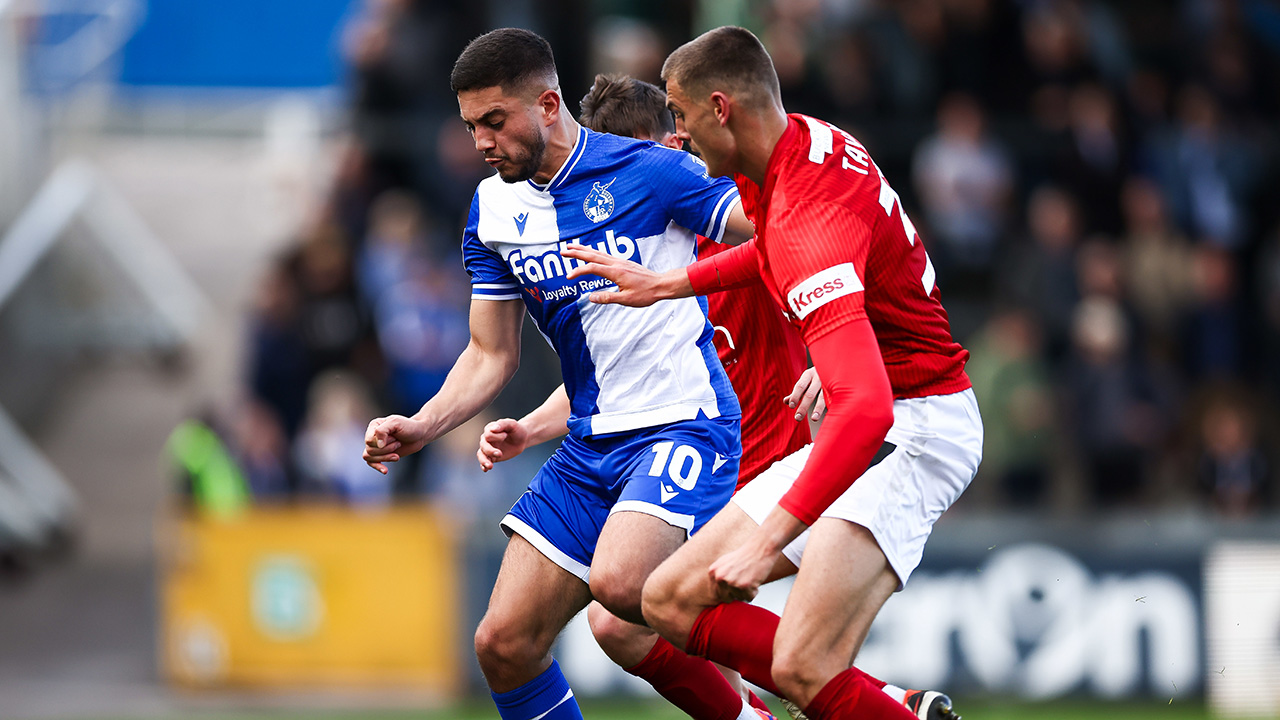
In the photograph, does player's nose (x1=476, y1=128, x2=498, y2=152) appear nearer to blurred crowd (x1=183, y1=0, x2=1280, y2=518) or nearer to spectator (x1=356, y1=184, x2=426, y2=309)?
blurred crowd (x1=183, y1=0, x2=1280, y2=518)

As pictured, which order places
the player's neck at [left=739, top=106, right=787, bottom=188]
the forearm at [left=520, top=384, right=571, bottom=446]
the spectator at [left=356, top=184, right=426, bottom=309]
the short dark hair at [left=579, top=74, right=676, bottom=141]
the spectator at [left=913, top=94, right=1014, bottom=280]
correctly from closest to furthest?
the player's neck at [left=739, top=106, right=787, bottom=188], the forearm at [left=520, top=384, right=571, bottom=446], the short dark hair at [left=579, top=74, right=676, bottom=141], the spectator at [left=356, top=184, right=426, bottom=309], the spectator at [left=913, top=94, right=1014, bottom=280]

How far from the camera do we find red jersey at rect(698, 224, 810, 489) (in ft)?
19.2

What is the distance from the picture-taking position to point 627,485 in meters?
5.30

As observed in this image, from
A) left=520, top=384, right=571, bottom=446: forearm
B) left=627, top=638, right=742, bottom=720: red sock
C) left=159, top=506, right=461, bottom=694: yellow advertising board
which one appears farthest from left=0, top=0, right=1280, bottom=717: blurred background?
left=627, top=638, right=742, bottom=720: red sock

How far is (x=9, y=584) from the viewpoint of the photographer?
1377cm

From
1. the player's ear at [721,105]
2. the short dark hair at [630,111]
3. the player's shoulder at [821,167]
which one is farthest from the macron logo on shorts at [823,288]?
the short dark hair at [630,111]

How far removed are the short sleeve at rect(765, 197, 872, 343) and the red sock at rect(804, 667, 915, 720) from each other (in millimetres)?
1089

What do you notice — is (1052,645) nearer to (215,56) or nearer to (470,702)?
(470,702)

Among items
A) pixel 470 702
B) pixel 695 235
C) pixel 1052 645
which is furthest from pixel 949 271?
pixel 695 235

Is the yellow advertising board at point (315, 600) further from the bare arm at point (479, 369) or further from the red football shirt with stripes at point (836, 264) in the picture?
the red football shirt with stripes at point (836, 264)

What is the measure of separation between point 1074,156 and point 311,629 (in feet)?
23.7

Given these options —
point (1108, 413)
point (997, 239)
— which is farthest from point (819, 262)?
point (997, 239)

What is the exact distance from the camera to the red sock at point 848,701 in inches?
187

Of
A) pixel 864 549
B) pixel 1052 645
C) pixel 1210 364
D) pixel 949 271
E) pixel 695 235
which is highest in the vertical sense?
pixel 695 235
